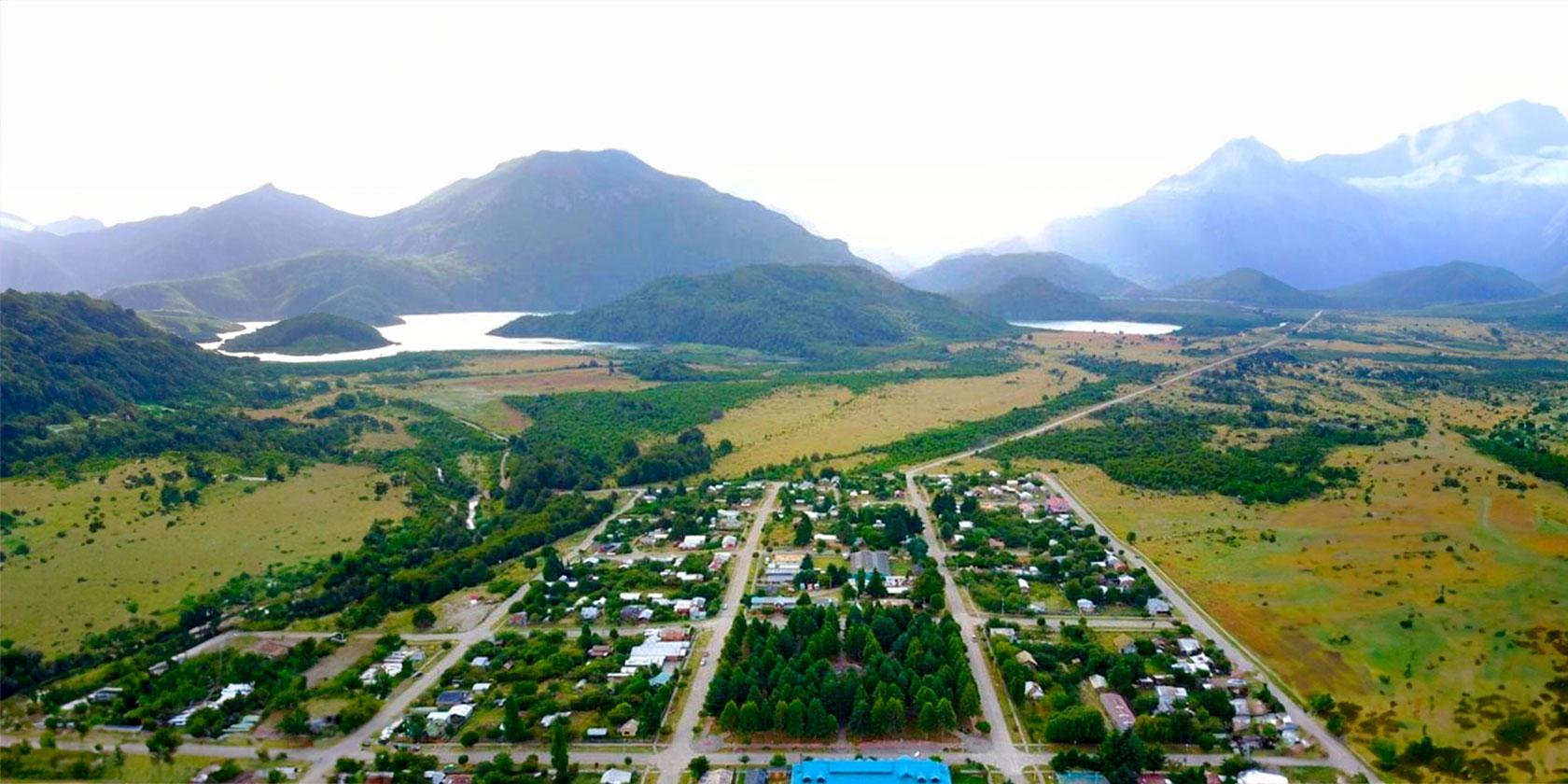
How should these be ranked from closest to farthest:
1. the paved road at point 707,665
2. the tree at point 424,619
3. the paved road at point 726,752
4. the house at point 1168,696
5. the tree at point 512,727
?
the paved road at point 726,752, the paved road at point 707,665, the tree at point 512,727, the house at point 1168,696, the tree at point 424,619

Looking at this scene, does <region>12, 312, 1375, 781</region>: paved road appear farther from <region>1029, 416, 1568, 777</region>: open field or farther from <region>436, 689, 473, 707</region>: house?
<region>1029, 416, 1568, 777</region>: open field

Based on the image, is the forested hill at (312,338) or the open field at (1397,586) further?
the forested hill at (312,338)

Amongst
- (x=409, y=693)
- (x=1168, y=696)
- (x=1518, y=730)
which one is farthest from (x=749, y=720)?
(x=1518, y=730)

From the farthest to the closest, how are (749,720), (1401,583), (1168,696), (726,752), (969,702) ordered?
(1401,583), (1168,696), (969,702), (749,720), (726,752)

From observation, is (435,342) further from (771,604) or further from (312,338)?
(771,604)

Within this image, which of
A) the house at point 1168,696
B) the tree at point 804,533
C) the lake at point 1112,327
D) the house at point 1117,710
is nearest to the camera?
the house at point 1117,710

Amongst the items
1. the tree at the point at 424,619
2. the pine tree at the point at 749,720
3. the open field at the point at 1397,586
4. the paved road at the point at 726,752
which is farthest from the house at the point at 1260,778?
the tree at the point at 424,619

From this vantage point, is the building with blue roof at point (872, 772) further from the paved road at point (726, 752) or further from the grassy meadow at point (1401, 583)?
the grassy meadow at point (1401, 583)
